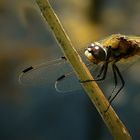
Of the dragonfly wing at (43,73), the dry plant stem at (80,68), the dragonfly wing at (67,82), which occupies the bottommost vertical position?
the dragonfly wing at (67,82)

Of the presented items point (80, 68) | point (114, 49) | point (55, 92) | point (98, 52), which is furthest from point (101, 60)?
point (55, 92)

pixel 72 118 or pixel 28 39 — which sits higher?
pixel 28 39

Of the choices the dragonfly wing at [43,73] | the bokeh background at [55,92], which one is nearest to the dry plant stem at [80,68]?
the dragonfly wing at [43,73]

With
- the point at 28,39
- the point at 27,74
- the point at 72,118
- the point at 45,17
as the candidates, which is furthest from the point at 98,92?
the point at 72,118

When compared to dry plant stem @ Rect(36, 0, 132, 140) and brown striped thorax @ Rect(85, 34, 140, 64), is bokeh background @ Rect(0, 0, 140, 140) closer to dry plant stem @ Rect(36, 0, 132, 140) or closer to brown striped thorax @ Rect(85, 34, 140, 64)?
brown striped thorax @ Rect(85, 34, 140, 64)

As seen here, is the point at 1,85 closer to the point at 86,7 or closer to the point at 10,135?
the point at 10,135

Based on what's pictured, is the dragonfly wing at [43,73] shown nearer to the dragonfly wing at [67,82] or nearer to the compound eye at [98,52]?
the dragonfly wing at [67,82]

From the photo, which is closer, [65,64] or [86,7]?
[65,64]
